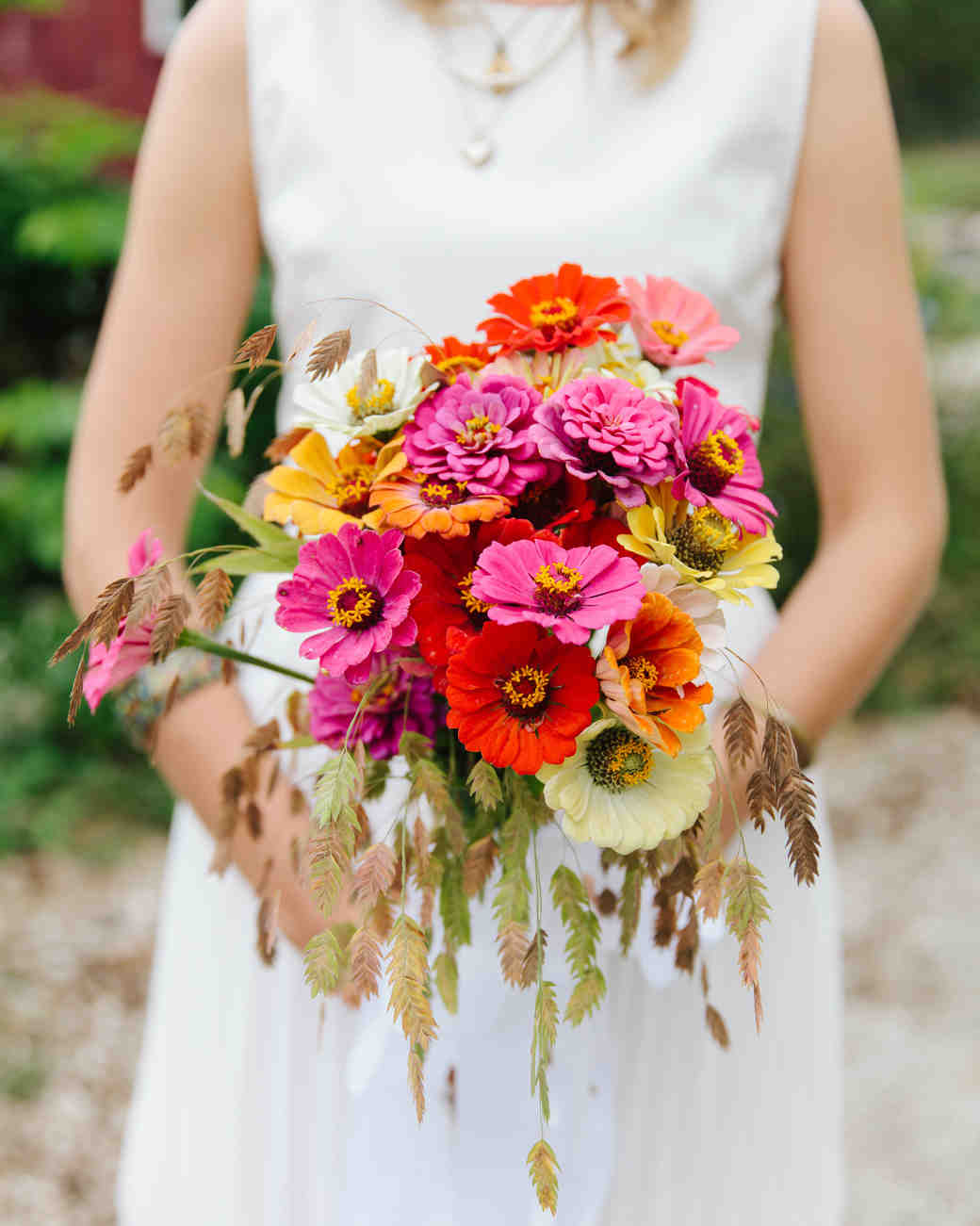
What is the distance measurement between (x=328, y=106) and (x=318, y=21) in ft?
0.37

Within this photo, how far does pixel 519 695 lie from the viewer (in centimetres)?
72

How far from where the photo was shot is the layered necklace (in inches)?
53.4

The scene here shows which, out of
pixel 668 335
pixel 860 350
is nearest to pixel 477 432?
pixel 668 335

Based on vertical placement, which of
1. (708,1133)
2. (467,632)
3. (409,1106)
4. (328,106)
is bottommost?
(708,1133)

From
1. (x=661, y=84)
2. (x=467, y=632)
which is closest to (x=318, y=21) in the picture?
(x=661, y=84)

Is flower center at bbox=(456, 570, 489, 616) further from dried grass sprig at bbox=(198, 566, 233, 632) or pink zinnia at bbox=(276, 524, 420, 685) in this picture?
dried grass sprig at bbox=(198, 566, 233, 632)

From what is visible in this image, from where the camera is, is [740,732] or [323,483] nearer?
[740,732]

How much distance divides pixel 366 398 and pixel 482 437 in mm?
108

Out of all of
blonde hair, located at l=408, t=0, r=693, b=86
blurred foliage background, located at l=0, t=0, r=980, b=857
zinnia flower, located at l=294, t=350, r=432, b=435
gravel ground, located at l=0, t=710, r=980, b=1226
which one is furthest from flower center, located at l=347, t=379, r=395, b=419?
blurred foliage background, located at l=0, t=0, r=980, b=857

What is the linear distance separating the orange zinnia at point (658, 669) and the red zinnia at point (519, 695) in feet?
0.06

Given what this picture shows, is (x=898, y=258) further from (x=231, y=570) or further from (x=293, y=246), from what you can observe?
(x=231, y=570)

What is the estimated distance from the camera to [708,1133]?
1354 millimetres

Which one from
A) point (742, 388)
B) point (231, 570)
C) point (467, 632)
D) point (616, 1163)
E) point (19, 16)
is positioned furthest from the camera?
point (19, 16)

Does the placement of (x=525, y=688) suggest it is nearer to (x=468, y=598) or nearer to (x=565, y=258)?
(x=468, y=598)
